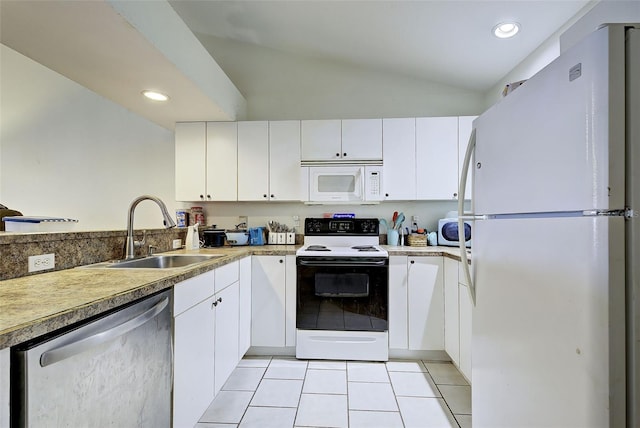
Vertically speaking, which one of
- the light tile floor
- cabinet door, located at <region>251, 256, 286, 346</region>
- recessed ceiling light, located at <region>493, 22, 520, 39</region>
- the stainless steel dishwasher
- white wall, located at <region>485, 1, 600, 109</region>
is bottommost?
the light tile floor

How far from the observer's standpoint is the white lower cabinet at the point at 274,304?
2373mm

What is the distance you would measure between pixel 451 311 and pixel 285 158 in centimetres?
190

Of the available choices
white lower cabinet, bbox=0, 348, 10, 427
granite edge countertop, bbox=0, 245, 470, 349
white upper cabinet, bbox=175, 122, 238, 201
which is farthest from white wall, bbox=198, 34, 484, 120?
white lower cabinet, bbox=0, 348, 10, 427

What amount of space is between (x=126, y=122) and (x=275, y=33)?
6.61ft

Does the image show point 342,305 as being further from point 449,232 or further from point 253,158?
point 253,158

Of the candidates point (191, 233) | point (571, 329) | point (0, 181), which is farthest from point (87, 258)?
point (0, 181)

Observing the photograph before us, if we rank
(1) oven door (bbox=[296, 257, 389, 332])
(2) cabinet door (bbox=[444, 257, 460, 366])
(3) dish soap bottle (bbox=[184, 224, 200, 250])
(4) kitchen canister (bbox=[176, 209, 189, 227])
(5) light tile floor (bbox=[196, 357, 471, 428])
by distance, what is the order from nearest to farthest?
1. (5) light tile floor (bbox=[196, 357, 471, 428])
2. (2) cabinet door (bbox=[444, 257, 460, 366])
3. (1) oven door (bbox=[296, 257, 389, 332])
4. (3) dish soap bottle (bbox=[184, 224, 200, 250])
5. (4) kitchen canister (bbox=[176, 209, 189, 227])

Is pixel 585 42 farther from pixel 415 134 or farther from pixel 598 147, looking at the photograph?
pixel 415 134

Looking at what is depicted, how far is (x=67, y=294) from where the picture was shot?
3.05 ft

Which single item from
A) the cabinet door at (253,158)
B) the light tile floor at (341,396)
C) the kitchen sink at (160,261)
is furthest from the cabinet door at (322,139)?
the light tile floor at (341,396)

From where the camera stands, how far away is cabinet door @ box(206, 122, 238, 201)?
2.72 meters

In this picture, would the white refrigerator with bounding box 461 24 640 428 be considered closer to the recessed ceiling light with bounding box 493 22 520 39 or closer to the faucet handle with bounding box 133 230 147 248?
the recessed ceiling light with bounding box 493 22 520 39

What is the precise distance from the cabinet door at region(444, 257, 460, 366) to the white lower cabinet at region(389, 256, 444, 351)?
55 mm

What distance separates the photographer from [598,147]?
71 centimetres
